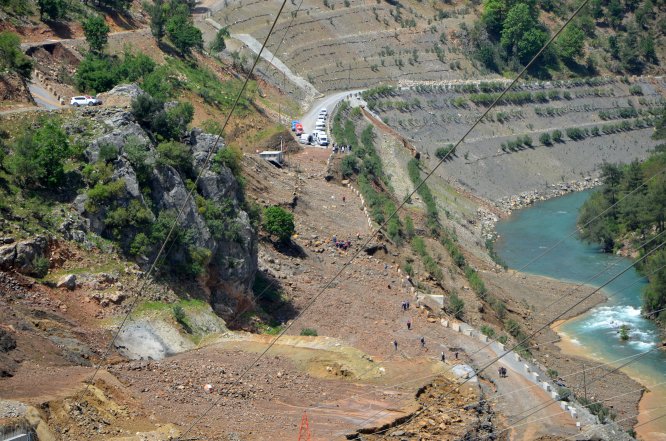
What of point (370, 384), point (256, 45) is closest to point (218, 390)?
point (370, 384)

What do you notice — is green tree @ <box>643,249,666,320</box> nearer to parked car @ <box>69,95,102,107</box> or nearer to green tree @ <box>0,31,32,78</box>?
parked car @ <box>69,95,102,107</box>

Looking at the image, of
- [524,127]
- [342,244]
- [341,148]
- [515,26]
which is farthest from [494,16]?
[342,244]

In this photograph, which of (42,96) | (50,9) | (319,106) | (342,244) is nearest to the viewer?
(42,96)

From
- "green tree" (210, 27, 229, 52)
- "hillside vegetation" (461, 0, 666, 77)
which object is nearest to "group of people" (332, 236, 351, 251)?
"green tree" (210, 27, 229, 52)

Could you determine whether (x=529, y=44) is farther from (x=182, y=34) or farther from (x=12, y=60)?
(x=12, y=60)

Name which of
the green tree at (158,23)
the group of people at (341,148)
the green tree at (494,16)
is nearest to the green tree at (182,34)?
the green tree at (158,23)

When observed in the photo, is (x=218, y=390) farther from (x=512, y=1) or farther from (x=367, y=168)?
(x=512, y=1)

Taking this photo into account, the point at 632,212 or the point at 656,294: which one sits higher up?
the point at 632,212
